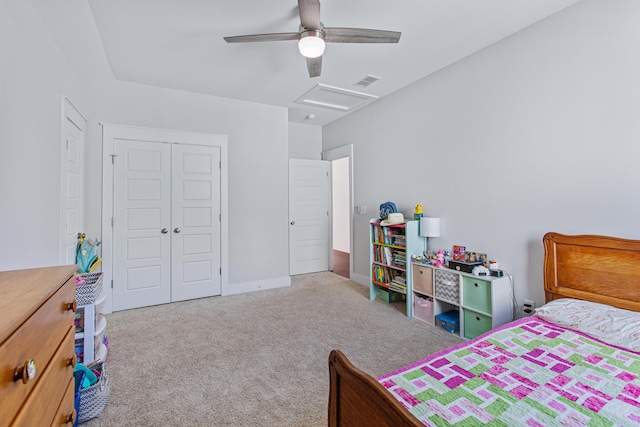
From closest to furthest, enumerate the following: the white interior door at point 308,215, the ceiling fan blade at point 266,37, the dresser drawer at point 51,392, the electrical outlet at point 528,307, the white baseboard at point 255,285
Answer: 1. the dresser drawer at point 51,392
2. the ceiling fan blade at point 266,37
3. the electrical outlet at point 528,307
4. the white baseboard at point 255,285
5. the white interior door at point 308,215

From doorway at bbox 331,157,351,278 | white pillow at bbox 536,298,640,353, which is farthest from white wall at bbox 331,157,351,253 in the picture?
white pillow at bbox 536,298,640,353

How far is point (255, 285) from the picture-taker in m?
4.39

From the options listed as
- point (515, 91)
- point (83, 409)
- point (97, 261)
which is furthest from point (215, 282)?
point (515, 91)

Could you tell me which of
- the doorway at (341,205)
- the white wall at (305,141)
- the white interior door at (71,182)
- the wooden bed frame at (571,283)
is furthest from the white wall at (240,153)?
the wooden bed frame at (571,283)

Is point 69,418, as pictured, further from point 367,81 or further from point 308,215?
point 308,215

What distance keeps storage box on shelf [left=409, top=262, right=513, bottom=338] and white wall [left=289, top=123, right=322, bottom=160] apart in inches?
120

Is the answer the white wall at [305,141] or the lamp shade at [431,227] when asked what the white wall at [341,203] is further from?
the lamp shade at [431,227]

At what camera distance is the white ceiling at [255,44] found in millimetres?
2260

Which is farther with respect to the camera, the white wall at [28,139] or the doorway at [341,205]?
the doorway at [341,205]

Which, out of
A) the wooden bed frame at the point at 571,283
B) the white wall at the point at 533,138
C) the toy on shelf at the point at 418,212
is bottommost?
the wooden bed frame at the point at 571,283

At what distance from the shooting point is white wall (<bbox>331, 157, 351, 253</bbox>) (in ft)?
24.4

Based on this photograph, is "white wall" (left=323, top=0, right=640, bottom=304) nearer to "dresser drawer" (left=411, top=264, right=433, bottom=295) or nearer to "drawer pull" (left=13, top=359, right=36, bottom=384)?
"dresser drawer" (left=411, top=264, right=433, bottom=295)

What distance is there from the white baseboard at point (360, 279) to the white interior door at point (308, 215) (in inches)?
33.4

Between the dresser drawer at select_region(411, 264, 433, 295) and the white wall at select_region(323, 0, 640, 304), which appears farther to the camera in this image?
the dresser drawer at select_region(411, 264, 433, 295)
